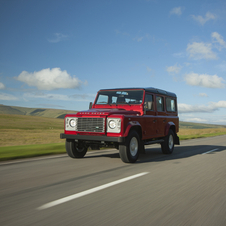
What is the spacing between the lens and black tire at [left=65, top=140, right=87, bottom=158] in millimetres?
8258

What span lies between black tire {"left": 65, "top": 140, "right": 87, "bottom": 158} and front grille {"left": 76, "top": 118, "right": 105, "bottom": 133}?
74cm

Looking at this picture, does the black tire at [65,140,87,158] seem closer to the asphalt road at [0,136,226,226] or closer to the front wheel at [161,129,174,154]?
the asphalt road at [0,136,226,226]

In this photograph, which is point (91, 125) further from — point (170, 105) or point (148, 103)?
point (170, 105)

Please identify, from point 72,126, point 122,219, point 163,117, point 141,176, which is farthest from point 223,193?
point 163,117

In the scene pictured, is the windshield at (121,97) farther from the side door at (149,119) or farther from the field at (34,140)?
the field at (34,140)

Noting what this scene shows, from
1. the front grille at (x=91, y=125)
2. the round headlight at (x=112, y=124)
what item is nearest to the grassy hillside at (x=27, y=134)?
the front grille at (x=91, y=125)

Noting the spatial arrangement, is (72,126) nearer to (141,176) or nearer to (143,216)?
(141,176)

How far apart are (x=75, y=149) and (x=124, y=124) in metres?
2.22

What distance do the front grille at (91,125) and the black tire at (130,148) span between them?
31.9 inches

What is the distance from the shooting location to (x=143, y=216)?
323cm

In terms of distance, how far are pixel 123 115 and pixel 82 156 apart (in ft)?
8.22

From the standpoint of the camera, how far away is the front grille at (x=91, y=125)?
739 cm

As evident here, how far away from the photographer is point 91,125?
24.8ft

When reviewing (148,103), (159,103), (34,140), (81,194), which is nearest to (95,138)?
(148,103)
